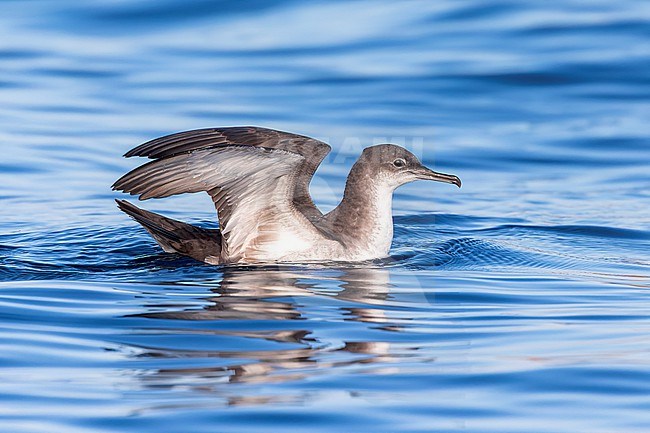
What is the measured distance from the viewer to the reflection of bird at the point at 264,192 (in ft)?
24.0

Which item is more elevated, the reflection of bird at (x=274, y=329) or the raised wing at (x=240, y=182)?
Answer: the raised wing at (x=240, y=182)

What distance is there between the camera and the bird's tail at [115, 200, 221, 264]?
8.34 metres

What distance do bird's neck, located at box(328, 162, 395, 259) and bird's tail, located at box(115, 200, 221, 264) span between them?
893 millimetres

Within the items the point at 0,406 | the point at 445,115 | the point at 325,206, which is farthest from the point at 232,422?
the point at 445,115

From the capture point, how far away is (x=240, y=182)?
25.2 feet

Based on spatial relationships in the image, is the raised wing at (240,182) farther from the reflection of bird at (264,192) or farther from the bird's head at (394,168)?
the bird's head at (394,168)

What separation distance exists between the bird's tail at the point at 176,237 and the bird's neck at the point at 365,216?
893mm

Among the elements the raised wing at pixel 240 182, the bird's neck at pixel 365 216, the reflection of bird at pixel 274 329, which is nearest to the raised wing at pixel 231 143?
the raised wing at pixel 240 182

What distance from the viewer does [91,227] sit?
9625mm

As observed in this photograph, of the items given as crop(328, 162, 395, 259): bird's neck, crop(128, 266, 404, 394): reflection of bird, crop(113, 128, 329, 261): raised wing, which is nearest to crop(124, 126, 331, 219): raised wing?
crop(113, 128, 329, 261): raised wing

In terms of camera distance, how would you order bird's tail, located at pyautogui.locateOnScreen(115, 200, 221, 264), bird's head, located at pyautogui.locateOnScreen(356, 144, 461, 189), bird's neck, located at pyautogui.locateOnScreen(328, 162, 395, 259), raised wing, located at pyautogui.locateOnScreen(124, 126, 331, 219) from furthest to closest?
bird's head, located at pyautogui.locateOnScreen(356, 144, 461, 189) → bird's neck, located at pyautogui.locateOnScreen(328, 162, 395, 259) → bird's tail, located at pyautogui.locateOnScreen(115, 200, 221, 264) → raised wing, located at pyautogui.locateOnScreen(124, 126, 331, 219)

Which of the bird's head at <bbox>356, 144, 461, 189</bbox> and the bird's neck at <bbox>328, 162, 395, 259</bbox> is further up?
the bird's head at <bbox>356, 144, 461, 189</bbox>

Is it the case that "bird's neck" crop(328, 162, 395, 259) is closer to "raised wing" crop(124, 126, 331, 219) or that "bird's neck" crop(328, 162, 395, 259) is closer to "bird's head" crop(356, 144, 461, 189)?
"bird's head" crop(356, 144, 461, 189)

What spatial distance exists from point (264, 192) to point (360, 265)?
0.89m
